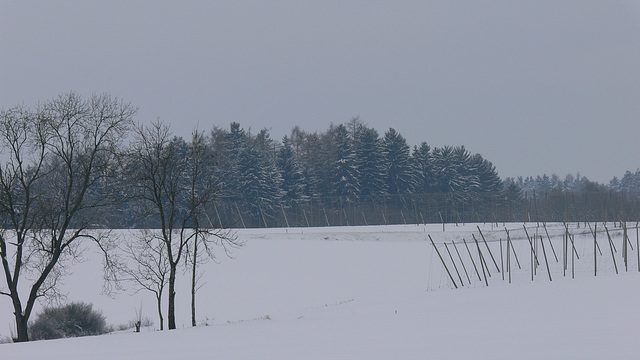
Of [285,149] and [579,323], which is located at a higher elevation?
[285,149]

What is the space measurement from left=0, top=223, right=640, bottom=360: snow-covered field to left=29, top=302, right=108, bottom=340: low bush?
71.0 inches

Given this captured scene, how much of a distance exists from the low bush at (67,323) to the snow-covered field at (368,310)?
1.80 meters

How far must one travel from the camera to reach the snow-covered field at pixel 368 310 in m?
9.09

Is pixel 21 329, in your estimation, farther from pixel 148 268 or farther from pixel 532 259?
pixel 532 259

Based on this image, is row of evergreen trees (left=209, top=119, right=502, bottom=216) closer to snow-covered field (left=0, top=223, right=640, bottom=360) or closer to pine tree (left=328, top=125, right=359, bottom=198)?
pine tree (left=328, top=125, right=359, bottom=198)

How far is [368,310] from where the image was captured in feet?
55.6

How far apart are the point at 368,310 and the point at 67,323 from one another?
10.4 m

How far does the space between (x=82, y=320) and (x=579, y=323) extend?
53.6 feet

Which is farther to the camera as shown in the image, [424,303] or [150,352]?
[424,303]

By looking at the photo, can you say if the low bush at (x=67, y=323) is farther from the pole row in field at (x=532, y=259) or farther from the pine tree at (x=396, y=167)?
the pine tree at (x=396, y=167)

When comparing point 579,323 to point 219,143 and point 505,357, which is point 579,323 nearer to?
point 505,357

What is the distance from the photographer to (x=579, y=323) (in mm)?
10844

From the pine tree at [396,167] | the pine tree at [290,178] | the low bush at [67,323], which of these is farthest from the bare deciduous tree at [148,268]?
the pine tree at [396,167]

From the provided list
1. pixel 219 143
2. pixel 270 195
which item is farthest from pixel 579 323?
pixel 219 143
